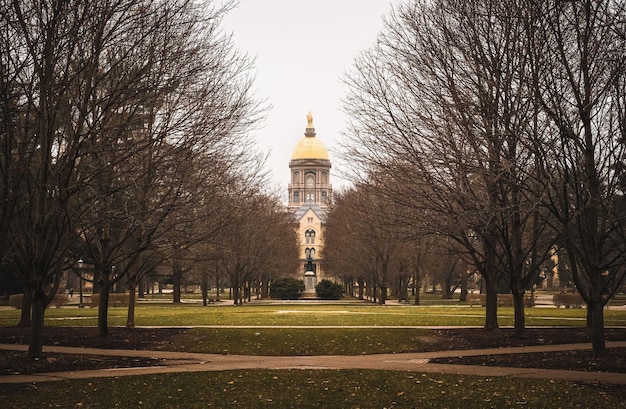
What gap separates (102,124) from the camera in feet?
50.8

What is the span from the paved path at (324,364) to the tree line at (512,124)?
2.46 meters

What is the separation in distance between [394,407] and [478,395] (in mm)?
1468

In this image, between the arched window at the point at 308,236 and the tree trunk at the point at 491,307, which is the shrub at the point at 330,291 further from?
the arched window at the point at 308,236

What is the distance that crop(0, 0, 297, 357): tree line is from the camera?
536 inches

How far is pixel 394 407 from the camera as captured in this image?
1062 cm

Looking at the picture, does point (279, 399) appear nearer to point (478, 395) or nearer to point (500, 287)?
point (478, 395)

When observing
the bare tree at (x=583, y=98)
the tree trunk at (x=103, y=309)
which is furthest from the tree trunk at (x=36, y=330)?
the bare tree at (x=583, y=98)

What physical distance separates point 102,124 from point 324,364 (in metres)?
6.41

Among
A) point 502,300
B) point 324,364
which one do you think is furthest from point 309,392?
point 502,300

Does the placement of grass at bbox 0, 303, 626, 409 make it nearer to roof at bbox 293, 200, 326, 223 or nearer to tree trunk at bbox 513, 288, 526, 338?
tree trunk at bbox 513, 288, 526, 338

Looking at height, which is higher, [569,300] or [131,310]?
[131,310]

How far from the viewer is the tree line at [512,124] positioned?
14508mm

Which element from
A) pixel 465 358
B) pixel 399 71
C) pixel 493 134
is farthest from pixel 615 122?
pixel 465 358

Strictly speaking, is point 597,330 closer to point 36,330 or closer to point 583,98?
point 583,98
